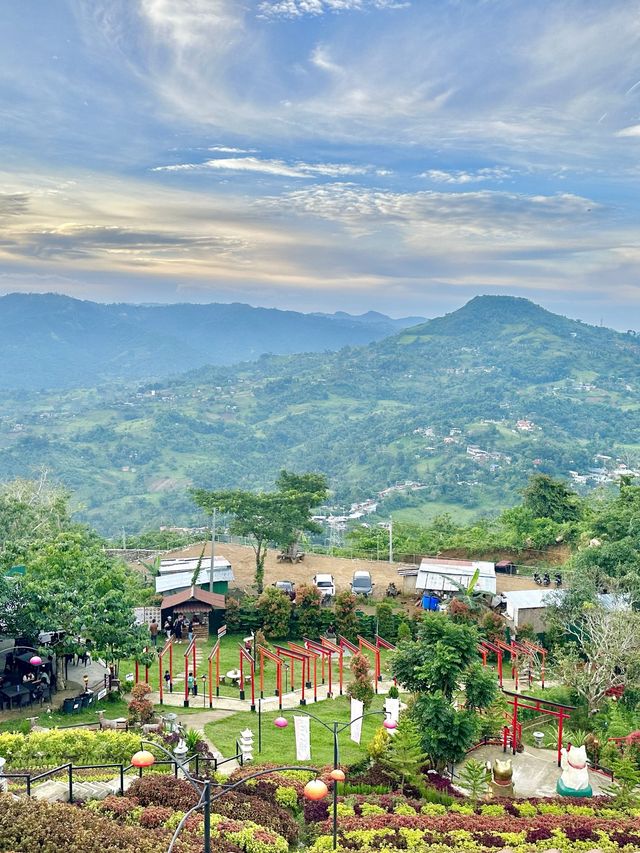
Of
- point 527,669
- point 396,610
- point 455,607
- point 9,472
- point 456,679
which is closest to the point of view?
point 456,679

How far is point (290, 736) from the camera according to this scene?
82.9 feet

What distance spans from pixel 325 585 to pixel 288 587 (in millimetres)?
2153

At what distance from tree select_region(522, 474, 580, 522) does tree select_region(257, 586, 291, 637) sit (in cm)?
2576

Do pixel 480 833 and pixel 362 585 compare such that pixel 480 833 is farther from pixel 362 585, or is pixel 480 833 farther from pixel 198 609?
pixel 362 585

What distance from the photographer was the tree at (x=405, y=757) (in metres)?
21.4

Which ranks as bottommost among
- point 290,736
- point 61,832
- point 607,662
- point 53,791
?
point 290,736

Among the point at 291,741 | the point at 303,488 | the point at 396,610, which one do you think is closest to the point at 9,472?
the point at 303,488

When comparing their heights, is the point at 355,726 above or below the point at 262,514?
below

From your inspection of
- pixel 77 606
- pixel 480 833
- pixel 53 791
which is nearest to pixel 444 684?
pixel 480 833

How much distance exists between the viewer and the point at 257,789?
65.0 feet

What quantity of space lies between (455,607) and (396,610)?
4.71 meters

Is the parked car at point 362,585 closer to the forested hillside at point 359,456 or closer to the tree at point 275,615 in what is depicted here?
the tree at point 275,615

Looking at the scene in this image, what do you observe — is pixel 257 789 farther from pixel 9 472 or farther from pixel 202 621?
pixel 9 472

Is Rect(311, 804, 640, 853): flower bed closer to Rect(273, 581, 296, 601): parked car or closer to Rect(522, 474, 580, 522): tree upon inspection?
Rect(273, 581, 296, 601): parked car
